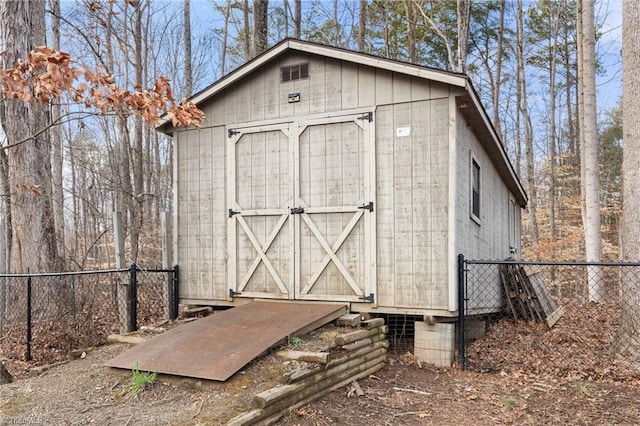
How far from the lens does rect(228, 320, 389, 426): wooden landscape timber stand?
3371mm

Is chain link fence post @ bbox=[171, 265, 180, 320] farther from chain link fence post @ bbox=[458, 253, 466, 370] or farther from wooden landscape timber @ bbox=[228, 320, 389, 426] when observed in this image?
chain link fence post @ bbox=[458, 253, 466, 370]

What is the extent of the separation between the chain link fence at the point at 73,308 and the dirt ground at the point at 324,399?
1.32 m

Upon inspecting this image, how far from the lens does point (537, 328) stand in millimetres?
6738

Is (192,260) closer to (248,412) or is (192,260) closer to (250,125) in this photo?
(250,125)

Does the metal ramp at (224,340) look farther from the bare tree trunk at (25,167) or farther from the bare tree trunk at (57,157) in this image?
the bare tree trunk at (57,157)

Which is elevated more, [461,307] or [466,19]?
[466,19]

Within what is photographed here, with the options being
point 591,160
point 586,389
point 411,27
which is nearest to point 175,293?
point 586,389

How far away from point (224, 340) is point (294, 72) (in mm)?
3515

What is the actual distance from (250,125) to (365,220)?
205 cm

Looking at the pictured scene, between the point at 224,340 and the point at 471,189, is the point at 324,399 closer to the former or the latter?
the point at 224,340

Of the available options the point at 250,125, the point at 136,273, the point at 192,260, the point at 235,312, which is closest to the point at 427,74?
the point at 250,125

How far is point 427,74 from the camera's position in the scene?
526 centimetres

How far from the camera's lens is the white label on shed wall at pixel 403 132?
551 centimetres

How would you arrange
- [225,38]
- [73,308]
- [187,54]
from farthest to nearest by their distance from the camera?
[225,38]
[187,54]
[73,308]
